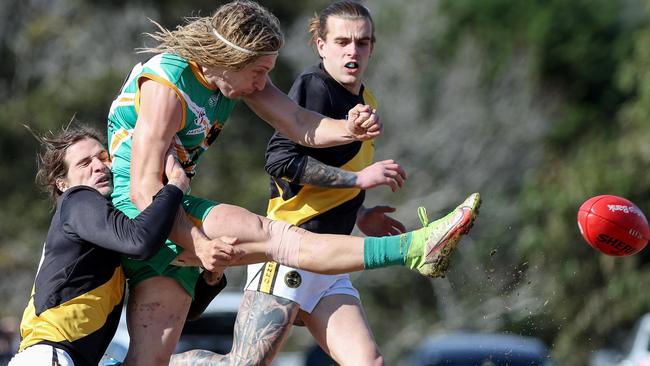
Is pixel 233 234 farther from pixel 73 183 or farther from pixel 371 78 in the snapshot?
pixel 371 78

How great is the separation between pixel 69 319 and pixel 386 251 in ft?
4.40

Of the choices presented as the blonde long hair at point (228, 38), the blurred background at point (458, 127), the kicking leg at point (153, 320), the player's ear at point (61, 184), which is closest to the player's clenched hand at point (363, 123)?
the blonde long hair at point (228, 38)

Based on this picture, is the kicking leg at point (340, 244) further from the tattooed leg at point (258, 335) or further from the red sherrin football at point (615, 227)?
the red sherrin football at point (615, 227)

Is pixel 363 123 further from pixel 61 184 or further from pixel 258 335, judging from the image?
pixel 61 184

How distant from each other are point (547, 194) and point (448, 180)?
272cm

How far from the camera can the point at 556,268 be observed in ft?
57.6

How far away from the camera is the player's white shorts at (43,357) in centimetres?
477

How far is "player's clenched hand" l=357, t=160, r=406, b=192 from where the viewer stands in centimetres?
540

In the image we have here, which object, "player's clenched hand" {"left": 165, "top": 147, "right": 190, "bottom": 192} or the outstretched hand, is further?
the outstretched hand

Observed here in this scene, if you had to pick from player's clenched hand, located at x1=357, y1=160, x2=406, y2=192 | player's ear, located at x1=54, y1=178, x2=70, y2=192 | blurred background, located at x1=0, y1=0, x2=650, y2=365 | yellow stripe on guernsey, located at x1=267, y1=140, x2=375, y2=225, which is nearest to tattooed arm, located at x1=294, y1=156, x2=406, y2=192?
player's clenched hand, located at x1=357, y1=160, x2=406, y2=192

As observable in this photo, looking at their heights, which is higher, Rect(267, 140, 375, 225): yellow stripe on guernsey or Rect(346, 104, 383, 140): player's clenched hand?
Rect(346, 104, 383, 140): player's clenched hand

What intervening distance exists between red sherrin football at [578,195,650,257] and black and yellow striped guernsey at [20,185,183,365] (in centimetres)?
232

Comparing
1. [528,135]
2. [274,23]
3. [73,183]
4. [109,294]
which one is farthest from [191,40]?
[528,135]

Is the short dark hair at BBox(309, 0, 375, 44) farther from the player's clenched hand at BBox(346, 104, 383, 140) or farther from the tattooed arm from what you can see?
the player's clenched hand at BBox(346, 104, 383, 140)
